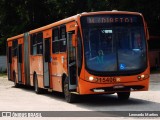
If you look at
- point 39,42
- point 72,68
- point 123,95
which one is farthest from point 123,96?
point 39,42

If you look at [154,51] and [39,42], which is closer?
[39,42]

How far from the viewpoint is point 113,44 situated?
54.4ft

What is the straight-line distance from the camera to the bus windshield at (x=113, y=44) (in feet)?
53.9

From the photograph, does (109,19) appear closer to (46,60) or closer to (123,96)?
(123,96)

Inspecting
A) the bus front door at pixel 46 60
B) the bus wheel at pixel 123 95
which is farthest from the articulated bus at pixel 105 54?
the bus front door at pixel 46 60

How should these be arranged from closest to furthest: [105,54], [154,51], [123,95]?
1. [105,54]
2. [123,95]
3. [154,51]

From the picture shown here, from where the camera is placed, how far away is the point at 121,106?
16.1 meters

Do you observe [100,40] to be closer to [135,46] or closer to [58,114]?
[135,46]

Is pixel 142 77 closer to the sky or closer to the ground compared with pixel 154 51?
closer to the sky

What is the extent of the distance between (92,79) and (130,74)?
1292 mm

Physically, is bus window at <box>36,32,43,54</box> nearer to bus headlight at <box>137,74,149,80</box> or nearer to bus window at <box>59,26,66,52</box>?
bus window at <box>59,26,66,52</box>

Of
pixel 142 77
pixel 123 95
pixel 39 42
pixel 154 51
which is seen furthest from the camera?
pixel 154 51

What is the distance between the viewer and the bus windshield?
1642 centimetres

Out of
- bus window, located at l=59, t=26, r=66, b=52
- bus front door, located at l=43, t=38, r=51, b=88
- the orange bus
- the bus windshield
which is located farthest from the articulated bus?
the orange bus
